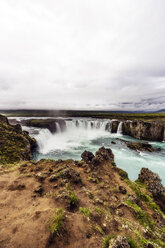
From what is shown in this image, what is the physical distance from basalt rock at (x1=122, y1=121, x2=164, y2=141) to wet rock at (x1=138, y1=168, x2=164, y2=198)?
123 feet

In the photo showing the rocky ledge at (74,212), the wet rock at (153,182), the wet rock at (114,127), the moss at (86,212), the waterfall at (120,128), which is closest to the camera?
the rocky ledge at (74,212)

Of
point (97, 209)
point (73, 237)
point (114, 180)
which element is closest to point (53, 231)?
point (73, 237)

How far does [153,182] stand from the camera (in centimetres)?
1005

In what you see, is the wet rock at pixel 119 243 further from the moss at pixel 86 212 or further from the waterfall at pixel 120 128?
the waterfall at pixel 120 128

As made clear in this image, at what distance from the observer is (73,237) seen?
13.2ft

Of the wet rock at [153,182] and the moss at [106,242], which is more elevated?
the moss at [106,242]

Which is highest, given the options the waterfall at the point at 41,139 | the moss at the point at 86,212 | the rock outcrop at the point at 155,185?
the moss at the point at 86,212

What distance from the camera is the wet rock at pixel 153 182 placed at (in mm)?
9338

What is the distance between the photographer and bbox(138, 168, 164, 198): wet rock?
934cm

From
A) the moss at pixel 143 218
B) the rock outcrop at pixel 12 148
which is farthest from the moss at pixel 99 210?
the rock outcrop at pixel 12 148

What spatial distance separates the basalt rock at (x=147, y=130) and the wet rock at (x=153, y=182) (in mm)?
37588

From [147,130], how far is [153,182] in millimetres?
38887

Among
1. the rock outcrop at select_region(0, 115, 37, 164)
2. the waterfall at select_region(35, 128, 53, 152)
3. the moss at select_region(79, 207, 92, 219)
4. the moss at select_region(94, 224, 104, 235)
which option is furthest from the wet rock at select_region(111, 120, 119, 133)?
the moss at select_region(94, 224, 104, 235)

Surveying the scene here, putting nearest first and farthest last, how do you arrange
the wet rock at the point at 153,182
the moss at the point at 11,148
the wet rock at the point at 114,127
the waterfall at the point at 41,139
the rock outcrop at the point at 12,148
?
1. the wet rock at the point at 153,182
2. the moss at the point at 11,148
3. the rock outcrop at the point at 12,148
4. the waterfall at the point at 41,139
5. the wet rock at the point at 114,127
